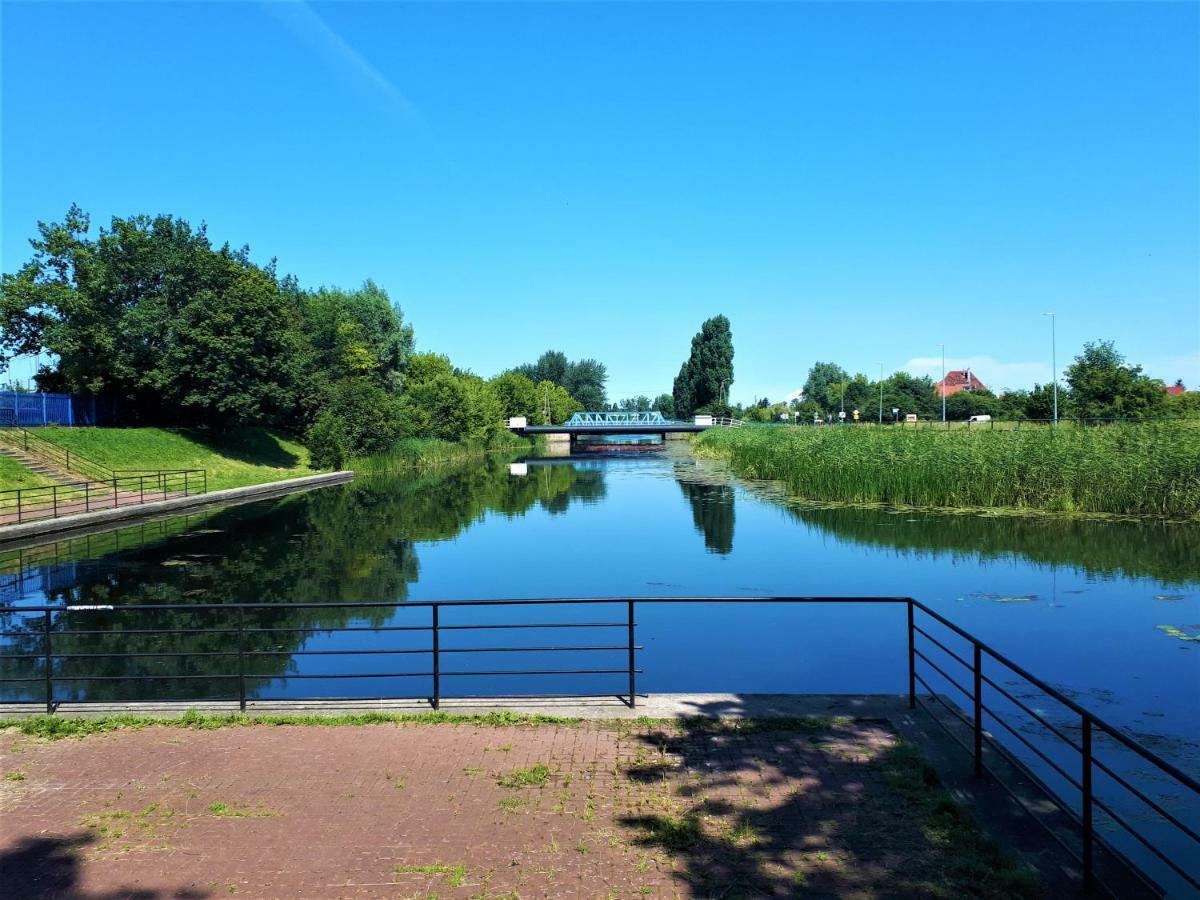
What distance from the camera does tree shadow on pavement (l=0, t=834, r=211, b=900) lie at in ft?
14.3

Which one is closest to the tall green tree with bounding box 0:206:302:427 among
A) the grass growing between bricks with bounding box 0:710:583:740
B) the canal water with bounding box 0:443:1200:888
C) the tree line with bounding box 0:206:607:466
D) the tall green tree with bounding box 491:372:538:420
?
the tree line with bounding box 0:206:607:466

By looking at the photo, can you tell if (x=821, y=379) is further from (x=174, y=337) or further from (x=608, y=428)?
(x=174, y=337)

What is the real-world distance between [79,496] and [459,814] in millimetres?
29044

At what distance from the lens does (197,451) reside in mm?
43812

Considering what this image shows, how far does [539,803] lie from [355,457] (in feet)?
159

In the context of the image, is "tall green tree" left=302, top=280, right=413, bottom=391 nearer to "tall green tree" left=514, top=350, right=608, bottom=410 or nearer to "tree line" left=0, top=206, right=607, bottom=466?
"tree line" left=0, top=206, right=607, bottom=466

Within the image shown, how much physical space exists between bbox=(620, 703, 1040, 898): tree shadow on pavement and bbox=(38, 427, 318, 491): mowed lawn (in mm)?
33426

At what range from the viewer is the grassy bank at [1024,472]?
22.7 meters

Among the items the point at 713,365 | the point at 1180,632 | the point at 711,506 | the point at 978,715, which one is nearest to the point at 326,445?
the point at 711,506

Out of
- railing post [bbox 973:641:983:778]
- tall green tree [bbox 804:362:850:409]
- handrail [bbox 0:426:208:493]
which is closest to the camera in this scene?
railing post [bbox 973:641:983:778]

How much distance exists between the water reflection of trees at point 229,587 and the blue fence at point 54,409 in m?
17.1

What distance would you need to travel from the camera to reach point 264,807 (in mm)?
5438

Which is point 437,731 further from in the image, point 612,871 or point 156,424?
point 156,424

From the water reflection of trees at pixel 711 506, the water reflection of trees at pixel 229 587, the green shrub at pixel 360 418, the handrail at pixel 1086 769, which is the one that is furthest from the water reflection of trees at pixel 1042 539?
the green shrub at pixel 360 418
